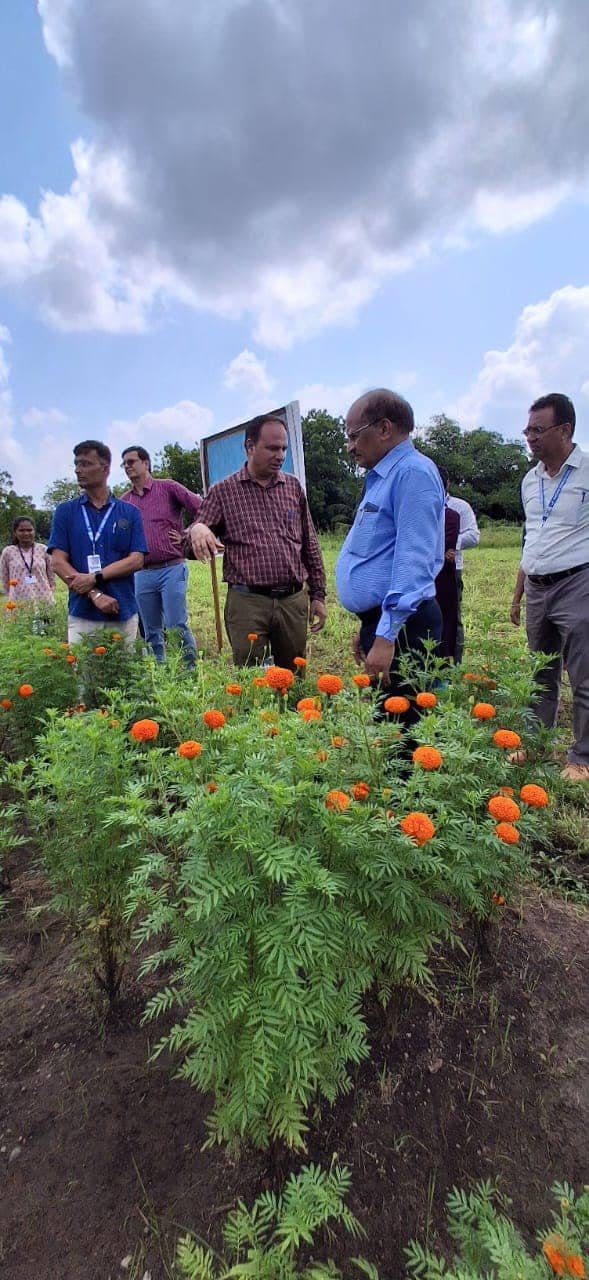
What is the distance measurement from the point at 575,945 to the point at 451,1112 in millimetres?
808

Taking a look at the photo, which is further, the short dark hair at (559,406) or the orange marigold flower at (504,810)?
the short dark hair at (559,406)

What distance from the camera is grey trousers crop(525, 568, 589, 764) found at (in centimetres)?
310

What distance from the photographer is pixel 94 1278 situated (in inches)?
47.8

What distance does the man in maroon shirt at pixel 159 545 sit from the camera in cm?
472

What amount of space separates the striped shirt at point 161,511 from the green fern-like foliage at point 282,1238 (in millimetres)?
4103

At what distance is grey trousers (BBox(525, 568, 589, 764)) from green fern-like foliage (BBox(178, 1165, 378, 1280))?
2.31 metres

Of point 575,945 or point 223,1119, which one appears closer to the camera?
point 223,1119

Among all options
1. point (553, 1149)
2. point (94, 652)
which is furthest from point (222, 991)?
point (94, 652)

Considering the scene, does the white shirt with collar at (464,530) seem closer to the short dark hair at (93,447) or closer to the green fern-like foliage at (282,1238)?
the short dark hair at (93,447)

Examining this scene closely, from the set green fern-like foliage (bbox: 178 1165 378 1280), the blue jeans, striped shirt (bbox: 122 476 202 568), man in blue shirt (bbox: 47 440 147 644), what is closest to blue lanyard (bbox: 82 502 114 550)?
man in blue shirt (bbox: 47 440 147 644)

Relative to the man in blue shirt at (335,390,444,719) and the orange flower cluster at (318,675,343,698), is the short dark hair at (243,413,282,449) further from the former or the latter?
the orange flower cluster at (318,675,343,698)

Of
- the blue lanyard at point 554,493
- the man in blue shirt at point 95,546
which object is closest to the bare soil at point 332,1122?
the man in blue shirt at point 95,546

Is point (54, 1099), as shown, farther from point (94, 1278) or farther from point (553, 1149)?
point (553, 1149)

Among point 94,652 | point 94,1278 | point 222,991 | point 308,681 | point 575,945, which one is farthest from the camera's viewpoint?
point 94,652
